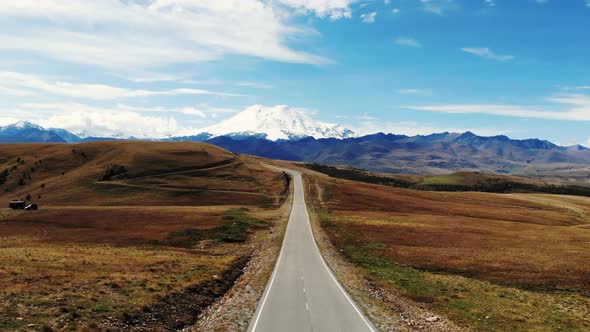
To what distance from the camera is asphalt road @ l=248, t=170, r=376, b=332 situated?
23859mm

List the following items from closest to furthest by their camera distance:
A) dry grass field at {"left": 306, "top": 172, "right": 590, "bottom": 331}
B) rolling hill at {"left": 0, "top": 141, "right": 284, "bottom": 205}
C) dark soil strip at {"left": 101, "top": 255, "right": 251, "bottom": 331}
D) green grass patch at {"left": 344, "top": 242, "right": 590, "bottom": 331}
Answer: dark soil strip at {"left": 101, "top": 255, "right": 251, "bottom": 331} < green grass patch at {"left": 344, "top": 242, "right": 590, "bottom": 331} < dry grass field at {"left": 306, "top": 172, "right": 590, "bottom": 331} < rolling hill at {"left": 0, "top": 141, "right": 284, "bottom": 205}

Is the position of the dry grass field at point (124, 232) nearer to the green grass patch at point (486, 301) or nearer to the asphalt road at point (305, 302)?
the asphalt road at point (305, 302)

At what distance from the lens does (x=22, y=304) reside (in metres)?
21.8

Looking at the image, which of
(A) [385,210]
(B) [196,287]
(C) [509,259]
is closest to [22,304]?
(B) [196,287]

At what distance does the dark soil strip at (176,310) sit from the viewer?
22.1m

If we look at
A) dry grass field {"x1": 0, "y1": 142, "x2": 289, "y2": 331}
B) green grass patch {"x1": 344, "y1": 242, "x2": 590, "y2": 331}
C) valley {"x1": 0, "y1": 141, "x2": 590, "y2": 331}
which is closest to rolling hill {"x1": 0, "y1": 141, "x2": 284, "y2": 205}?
dry grass field {"x1": 0, "y1": 142, "x2": 289, "y2": 331}

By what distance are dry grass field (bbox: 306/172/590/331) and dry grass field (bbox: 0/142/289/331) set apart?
1583 cm

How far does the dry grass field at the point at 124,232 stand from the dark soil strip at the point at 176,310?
0.28ft

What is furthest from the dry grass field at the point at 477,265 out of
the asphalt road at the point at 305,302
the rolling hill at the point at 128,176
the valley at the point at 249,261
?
the rolling hill at the point at 128,176

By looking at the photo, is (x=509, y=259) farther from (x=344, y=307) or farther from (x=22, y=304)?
(x=22, y=304)

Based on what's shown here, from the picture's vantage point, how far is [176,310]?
25484 mm

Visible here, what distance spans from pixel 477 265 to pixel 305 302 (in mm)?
24893

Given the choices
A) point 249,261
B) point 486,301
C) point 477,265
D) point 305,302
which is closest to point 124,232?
point 249,261

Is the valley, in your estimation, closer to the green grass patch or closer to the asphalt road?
the green grass patch
